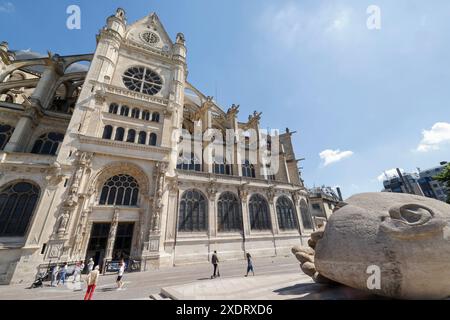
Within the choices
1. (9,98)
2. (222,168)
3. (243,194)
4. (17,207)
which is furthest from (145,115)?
(9,98)

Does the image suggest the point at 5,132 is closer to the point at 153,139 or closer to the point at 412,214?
the point at 153,139

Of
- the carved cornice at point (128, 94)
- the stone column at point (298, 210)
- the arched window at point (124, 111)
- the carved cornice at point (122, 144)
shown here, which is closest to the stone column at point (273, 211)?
the stone column at point (298, 210)

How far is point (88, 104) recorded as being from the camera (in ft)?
58.1

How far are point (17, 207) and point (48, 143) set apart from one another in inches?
318

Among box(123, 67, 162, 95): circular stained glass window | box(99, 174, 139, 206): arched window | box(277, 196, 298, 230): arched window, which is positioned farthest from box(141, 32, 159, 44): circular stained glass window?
box(277, 196, 298, 230): arched window

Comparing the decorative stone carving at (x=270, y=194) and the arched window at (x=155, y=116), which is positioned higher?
the arched window at (x=155, y=116)

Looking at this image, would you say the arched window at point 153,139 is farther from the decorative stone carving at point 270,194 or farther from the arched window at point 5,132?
the decorative stone carving at point 270,194

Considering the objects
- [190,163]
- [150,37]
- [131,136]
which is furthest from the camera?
[150,37]

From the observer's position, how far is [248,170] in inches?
1062

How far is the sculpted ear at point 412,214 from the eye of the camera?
3.72 metres

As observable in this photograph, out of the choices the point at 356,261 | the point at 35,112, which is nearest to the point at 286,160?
the point at 356,261

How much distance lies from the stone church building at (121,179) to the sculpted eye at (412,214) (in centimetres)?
1559

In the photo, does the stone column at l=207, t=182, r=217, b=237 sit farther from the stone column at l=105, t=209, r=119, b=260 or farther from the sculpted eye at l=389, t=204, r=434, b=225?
the sculpted eye at l=389, t=204, r=434, b=225

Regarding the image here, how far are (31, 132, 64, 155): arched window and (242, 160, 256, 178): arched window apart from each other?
22488 mm
